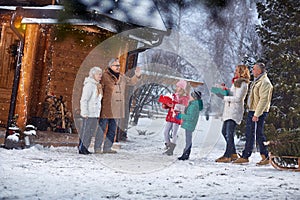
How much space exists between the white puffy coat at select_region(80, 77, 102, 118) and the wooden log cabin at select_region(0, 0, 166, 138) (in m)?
1.06

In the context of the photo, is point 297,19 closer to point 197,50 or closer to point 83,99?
point 83,99

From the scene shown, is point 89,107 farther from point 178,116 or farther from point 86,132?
point 178,116

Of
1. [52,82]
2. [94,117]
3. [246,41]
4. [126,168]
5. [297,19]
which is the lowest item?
[126,168]

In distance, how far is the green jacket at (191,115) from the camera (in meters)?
8.09

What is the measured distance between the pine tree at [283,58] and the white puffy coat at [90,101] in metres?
5.65

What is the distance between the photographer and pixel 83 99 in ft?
25.6

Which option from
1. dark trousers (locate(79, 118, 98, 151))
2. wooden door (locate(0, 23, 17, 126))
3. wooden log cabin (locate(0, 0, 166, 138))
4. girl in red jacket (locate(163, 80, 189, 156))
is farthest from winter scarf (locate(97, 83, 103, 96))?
wooden door (locate(0, 23, 17, 126))

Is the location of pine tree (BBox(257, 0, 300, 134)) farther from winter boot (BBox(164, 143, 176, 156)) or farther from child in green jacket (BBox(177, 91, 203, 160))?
child in green jacket (BBox(177, 91, 203, 160))

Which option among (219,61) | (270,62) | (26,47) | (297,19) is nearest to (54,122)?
(26,47)

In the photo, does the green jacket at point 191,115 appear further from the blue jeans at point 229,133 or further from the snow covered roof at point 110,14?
the snow covered roof at point 110,14

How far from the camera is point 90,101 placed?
7.83 m

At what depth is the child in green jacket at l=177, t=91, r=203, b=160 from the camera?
8.03 metres

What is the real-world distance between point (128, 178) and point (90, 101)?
8.41 feet

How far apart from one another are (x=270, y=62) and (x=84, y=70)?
519 cm
